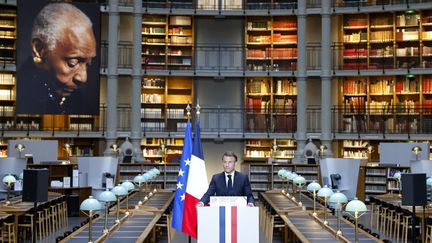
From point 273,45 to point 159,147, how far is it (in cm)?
451

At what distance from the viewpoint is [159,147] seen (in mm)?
21250

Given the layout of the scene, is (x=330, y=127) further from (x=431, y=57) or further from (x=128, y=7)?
(x=128, y=7)

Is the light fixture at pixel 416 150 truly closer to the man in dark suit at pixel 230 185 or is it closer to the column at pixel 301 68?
the column at pixel 301 68

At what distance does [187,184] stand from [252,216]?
2852 mm

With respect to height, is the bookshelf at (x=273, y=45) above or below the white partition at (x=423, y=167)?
above

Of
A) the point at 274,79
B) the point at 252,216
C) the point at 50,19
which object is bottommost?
the point at 252,216

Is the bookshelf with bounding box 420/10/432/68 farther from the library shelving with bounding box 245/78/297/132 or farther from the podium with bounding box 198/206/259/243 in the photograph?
the podium with bounding box 198/206/259/243

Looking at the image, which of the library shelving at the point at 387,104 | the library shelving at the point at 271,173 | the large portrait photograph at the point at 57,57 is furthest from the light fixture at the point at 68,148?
the library shelving at the point at 387,104

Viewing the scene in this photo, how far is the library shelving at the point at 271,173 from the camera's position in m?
18.1

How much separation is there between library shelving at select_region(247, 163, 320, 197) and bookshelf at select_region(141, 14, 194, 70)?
462 cm

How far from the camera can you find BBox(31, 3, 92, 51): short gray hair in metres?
20.1

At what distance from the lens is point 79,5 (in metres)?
20.2

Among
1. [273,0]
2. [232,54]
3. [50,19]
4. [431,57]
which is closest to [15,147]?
[50,19]

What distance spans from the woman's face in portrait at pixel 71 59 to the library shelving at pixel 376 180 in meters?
8.19
